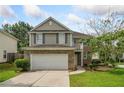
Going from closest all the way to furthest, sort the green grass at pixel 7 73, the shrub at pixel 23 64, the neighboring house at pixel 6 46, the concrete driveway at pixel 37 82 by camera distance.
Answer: the concrete driveway at pixel 37 82
the green grass at pixel 7 73
the shrub at pixel 23 64
the neighboring house at pixel 6 46

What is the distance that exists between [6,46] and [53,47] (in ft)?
33.7

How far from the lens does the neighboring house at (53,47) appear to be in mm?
26922

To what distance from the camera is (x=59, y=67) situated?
27125 millimetres

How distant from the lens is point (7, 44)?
35688mm

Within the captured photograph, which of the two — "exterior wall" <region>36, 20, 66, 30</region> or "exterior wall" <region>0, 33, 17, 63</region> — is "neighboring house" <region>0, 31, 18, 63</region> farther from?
"exterior wall" <region>36, 20, 66, 30</region>

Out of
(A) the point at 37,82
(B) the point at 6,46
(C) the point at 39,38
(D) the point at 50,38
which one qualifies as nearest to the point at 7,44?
(B) the point at 6,46

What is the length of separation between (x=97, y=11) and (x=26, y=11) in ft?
25.8

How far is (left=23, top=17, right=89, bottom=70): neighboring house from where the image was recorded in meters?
26.9

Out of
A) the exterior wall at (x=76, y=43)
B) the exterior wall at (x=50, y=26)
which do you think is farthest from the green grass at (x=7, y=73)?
the exterior wall at (x=76, y=43)

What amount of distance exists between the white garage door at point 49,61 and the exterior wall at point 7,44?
25.4 ft

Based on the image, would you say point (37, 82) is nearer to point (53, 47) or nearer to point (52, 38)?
point (53, 47)

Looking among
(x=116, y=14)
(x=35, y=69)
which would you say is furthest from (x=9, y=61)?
(x=116, y=14)

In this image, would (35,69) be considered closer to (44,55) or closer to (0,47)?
(44,55)

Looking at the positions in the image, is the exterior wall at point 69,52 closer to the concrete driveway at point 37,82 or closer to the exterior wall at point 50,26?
the exterior wall at point 50,26
